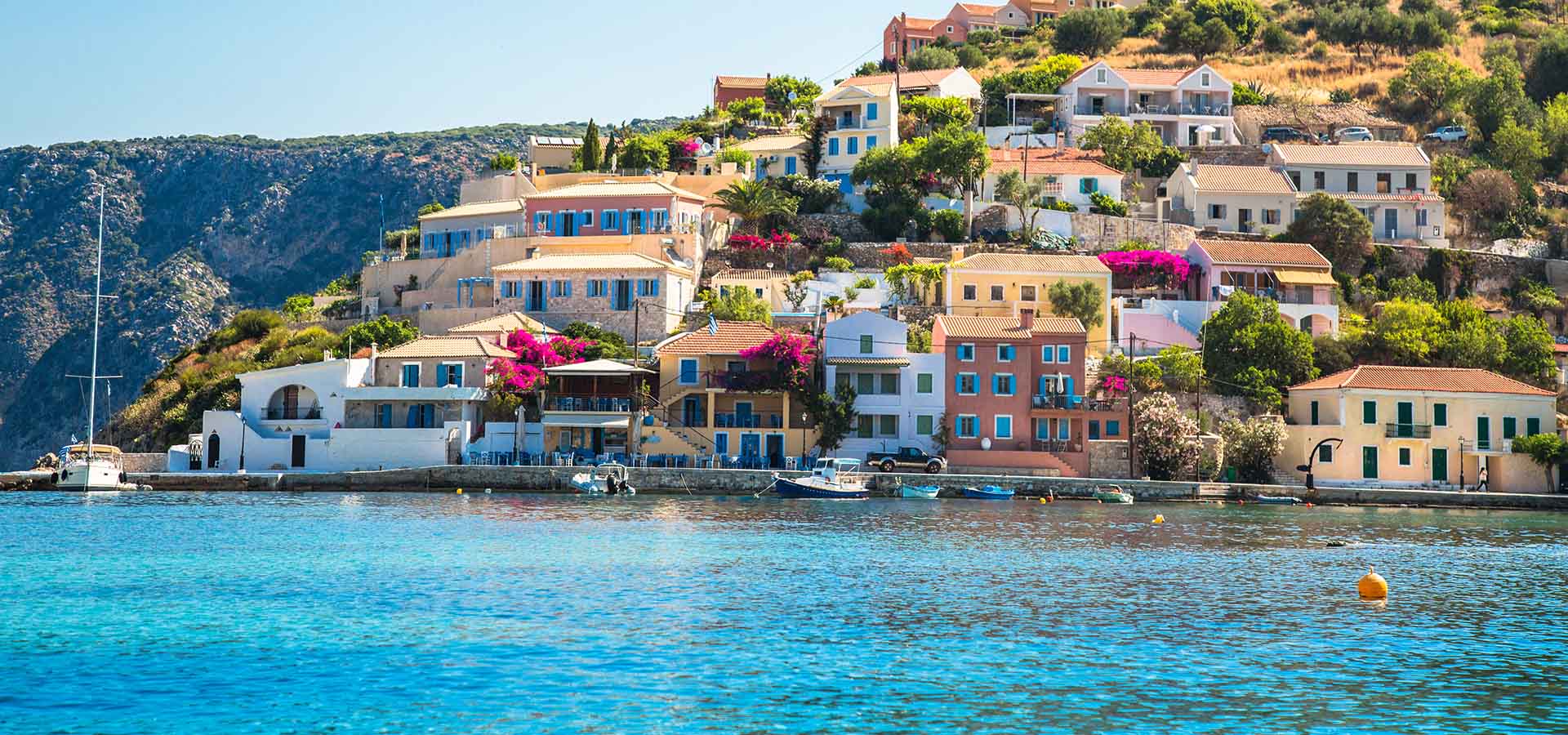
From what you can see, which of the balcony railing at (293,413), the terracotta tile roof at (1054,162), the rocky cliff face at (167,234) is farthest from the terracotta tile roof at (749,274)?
the rocky cliff face at (167,234)

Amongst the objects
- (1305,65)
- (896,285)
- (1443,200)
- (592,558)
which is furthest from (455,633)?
(1305,65)

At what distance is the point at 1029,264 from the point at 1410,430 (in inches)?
657

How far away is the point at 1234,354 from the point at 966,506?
54.0 ft

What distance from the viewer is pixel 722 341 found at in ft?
203

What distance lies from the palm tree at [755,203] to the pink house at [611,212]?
2140mm

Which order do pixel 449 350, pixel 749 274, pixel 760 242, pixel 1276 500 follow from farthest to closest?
pixel 760 242
pixel 749 274
pixel 449 350
pixel 1276 500

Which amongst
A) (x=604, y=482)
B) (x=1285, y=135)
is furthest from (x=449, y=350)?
(x=1285, y=135)

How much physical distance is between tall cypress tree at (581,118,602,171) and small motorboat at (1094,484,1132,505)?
125ft

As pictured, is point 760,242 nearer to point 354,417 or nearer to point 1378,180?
point 354,417

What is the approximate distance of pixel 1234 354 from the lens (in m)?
64.1

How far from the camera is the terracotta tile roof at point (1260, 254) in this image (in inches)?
2768

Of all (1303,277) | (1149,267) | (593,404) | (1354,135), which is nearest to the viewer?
(593,404)

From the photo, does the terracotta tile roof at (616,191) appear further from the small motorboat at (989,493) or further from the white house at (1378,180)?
the white house at (1378,180)

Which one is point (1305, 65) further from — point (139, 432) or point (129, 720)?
point (129, 720)
